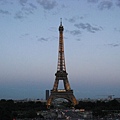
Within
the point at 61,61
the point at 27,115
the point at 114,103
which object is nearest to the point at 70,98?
the point at 61,61

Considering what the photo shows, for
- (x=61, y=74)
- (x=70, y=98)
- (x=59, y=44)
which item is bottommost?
(x=70, y=98)

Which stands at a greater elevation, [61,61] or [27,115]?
[61,61]

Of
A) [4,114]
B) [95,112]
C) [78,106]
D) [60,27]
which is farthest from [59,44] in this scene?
[4,114]

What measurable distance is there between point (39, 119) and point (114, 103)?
117ft

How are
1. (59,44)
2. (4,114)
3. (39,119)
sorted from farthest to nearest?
1. (59,44)
2. (39,119)
3. (4,114)

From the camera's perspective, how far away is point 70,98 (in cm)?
6631

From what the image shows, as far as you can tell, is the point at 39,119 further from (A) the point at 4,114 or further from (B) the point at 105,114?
(B) the point at 105,114

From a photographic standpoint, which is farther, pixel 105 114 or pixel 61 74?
pixel 61 74

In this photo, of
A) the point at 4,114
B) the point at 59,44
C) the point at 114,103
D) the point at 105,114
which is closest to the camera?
the point at 4,114

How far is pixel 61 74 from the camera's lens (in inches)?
2566

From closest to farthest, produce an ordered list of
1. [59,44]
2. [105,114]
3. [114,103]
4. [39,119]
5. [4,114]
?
[4,114] < [39,119] < [105,114] < [59,44] < [114,103]

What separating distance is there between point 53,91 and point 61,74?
433cm

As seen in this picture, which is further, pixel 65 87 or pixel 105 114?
pixel 65 87

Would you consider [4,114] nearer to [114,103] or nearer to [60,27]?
[60,27]
